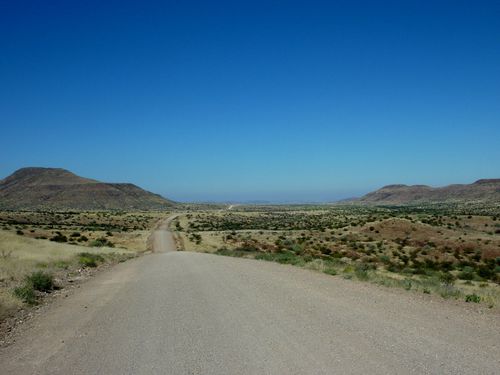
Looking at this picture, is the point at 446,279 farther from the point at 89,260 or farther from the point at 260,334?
the point at 89,260

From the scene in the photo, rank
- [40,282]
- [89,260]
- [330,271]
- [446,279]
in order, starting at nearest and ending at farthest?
[40,282] < [330,271] < [89,260] < [446,279]

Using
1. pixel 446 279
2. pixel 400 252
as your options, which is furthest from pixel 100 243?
pixel 446 279

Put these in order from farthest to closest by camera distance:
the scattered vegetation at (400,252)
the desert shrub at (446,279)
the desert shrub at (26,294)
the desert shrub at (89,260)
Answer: the desert shrub at (89,260), the desert shrub at (446,279), the scattered vegetation at (400,252), the desert shrub at (26,294)

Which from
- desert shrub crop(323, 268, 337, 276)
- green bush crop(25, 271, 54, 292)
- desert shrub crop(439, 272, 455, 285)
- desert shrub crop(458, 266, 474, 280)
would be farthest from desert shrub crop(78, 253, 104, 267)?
desert shrub crop(458, 266, 474, 280)

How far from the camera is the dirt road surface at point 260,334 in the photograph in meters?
6.61

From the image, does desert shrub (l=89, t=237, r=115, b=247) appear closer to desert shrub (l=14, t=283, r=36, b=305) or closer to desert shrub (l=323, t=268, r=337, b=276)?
desert shrub (l=14, t=283, r=36, b=305)

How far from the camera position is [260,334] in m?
8.15

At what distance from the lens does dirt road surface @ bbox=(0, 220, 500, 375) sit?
21.7ft

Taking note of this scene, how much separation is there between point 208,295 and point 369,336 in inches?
227

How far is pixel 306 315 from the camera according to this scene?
956cm

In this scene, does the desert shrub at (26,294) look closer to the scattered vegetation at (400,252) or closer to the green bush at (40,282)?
the green bush at (40,282)

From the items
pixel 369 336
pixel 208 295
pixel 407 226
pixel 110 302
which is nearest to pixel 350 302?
pixel 369 336

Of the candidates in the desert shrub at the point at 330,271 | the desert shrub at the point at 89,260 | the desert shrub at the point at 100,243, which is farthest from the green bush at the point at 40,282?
the desert shrub at the point at 100,243

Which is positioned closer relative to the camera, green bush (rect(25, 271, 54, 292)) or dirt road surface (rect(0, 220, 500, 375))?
dirt road surface (rect(0, 220, 500, 375))
